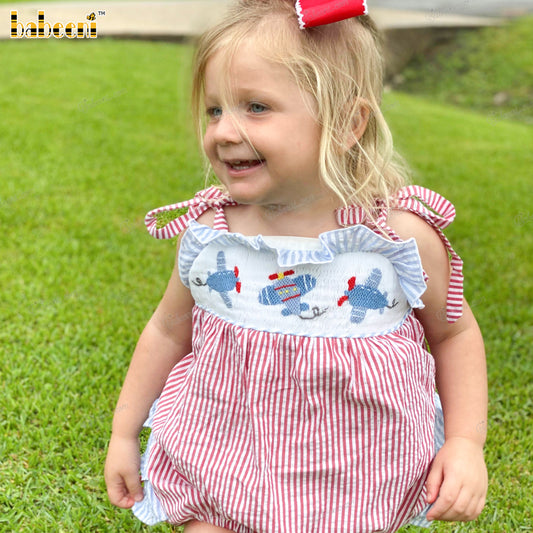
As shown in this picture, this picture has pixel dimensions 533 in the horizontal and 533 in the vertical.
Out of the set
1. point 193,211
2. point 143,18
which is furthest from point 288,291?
point 143,18

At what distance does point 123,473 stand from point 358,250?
753mm

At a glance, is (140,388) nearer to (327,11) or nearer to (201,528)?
(201,528)

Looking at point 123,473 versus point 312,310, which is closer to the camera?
point 312,310

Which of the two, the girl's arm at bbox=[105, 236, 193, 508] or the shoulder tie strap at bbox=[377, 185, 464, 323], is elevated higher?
the shoulder tie strap at bbox=[377, 185, 464, 323]

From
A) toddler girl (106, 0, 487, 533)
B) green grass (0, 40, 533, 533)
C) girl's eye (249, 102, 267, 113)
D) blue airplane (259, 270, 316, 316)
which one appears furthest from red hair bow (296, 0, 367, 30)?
blue airplane (259, 270, 316, 316)

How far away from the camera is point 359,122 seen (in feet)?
4.75

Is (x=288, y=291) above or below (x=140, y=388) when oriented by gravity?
→ above

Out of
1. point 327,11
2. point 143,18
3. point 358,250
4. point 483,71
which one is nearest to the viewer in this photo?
point 327,11

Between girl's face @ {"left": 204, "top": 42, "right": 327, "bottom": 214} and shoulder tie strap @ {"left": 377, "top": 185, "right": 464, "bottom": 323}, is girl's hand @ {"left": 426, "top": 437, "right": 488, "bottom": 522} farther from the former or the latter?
girl's face @ {"left": 204, "top": 42, "right": 327, "bottom": 214}

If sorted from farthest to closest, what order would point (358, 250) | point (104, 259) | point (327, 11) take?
point (104, 259)
point (358, 250)
point (327, 11)

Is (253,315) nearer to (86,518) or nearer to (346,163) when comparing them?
(346,163)

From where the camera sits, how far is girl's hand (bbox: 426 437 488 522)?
1.40 metres

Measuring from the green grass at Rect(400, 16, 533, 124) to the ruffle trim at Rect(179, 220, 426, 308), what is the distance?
7.55 meters

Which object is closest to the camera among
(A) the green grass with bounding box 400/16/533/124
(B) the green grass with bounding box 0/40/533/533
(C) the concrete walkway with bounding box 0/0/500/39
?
(B) the green grass with bounding box 0/40/533/533
